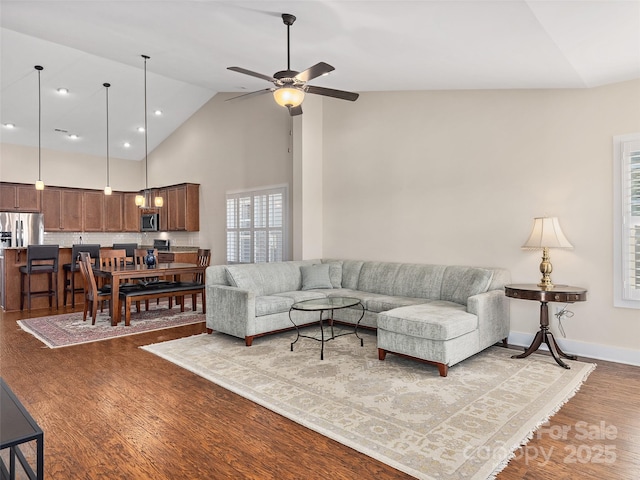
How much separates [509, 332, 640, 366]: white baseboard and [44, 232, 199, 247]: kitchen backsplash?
679 cm

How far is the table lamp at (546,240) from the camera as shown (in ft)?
12.7

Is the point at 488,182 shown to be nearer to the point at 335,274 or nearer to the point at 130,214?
the point at 335,274

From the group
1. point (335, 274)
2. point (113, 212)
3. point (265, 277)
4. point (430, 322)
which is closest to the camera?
point (430, 322)

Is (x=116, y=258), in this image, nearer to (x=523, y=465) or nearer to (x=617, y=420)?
(x=523, y=465)

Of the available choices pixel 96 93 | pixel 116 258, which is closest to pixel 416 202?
pixel 116 258

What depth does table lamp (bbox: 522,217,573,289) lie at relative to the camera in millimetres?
3885

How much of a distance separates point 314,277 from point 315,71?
305 cm

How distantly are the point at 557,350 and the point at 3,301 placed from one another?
7.87 meters

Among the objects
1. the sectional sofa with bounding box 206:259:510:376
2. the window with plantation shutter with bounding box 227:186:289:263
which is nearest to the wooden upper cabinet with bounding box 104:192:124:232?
the window with plantation shutter with bounding box 227:186:289:263

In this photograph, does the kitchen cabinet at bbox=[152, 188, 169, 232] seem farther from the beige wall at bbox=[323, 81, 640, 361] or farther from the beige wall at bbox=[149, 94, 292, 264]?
the beige wall at bbox=[323, 81, 640, 361]

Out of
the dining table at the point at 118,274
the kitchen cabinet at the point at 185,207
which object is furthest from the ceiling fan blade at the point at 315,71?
the kitchen cabinet at the point at 185,207

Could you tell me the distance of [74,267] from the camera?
267 inches

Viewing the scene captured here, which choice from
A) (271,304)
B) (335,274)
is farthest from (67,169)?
(271,304)

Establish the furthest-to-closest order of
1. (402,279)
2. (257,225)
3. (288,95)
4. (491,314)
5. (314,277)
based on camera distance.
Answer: (257,225), (314,277), (402,279), (491,314), (288,95)
